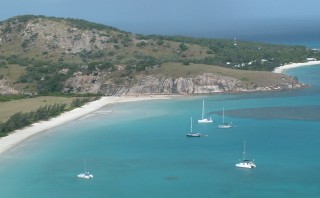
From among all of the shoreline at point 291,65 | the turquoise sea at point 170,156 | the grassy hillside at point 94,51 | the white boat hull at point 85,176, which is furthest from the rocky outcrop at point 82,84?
the white boat hull at point 85,176

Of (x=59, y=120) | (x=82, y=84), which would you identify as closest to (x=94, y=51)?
(x=82, y=84)

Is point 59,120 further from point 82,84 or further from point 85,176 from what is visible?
point 82,84

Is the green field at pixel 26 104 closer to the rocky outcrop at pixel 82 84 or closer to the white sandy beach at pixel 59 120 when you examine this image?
the white sandy beach at pixel 59 120

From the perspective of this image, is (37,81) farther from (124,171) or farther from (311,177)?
(311,177)

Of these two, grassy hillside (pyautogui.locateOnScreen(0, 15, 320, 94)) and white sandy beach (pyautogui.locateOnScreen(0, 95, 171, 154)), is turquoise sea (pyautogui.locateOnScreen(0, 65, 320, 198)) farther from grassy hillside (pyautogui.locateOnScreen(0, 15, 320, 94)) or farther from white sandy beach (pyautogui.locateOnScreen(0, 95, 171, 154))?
grassy hillside (pyautogui.locateOnScreen(0, 15, 320, 94))

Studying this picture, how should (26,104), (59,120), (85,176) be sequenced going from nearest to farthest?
(85,176), (59,120), (26,104)

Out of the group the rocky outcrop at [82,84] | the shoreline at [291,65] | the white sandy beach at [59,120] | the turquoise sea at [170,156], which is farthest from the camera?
→ the shoreline at [291,65]

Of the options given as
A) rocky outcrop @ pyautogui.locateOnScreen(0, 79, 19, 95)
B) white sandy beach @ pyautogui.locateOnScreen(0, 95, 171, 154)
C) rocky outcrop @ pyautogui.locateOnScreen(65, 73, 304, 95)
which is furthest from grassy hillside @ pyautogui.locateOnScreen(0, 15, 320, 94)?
white sandy beach @ pyautogui.locateOnScreen(0, 95, 171, 154)
